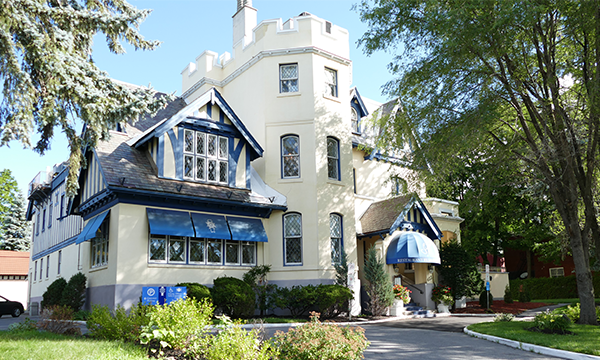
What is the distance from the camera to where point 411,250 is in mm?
22562

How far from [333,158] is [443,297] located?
865 centimetres

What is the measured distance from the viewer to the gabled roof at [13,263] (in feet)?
138

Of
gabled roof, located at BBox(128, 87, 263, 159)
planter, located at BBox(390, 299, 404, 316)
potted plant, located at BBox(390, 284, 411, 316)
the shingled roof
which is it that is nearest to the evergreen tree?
gabled roof, located at BBox(128, 87, 263, 159)

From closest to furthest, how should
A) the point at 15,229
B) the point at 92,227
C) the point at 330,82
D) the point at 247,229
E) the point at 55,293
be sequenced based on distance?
the point at 92,227
the point at 247,229
the point at 55,293
the point at 330,82
the point at 15,229

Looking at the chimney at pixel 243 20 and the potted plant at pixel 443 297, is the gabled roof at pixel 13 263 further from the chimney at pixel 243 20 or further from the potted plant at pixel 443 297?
the potted plant at pixel 443 297

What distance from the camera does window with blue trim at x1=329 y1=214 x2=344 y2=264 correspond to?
22.1m

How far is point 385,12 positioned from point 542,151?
7226mm

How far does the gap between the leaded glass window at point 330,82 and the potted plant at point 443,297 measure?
35.7ft

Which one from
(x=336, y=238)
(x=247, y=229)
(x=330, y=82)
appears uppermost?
(x=330, y=82)

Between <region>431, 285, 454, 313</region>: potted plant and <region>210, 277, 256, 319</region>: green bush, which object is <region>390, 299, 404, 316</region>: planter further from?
<region>210, 277, 256, 319</region>: green bush

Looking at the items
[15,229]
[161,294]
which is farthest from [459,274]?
[15,229]

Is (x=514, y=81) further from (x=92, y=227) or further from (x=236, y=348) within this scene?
(x=92, y=227)

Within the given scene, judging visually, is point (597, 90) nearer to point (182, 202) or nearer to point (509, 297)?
point (182, 202)

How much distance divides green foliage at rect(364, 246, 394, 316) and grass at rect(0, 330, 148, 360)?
1359 centimetres
